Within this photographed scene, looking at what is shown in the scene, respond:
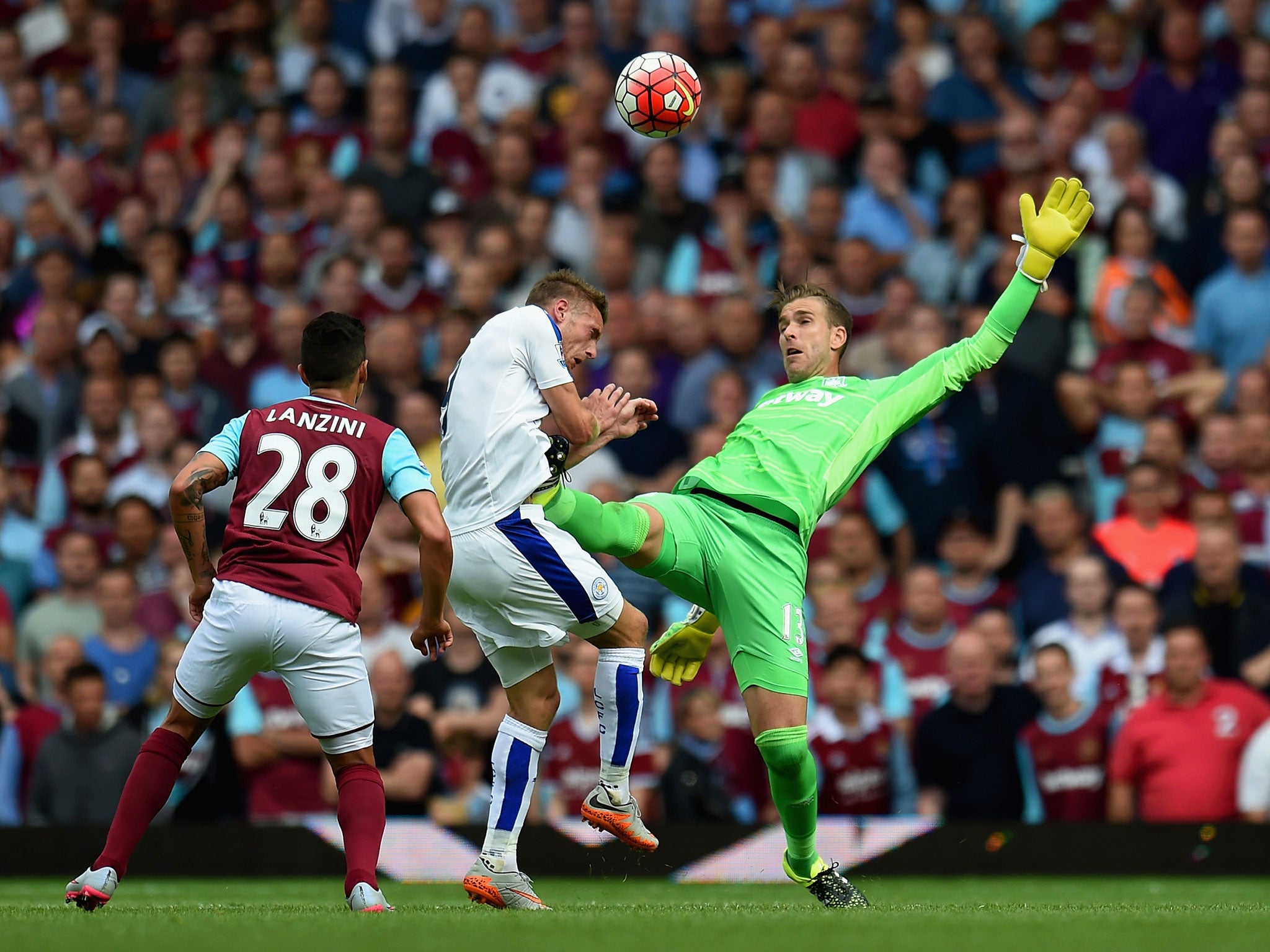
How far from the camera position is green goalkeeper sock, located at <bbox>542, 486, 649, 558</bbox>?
7.22m

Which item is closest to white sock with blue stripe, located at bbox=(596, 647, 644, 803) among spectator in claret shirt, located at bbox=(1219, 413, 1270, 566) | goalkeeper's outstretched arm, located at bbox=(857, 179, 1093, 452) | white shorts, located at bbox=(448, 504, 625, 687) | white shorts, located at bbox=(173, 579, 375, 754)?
white shorts, located at bbox=(448, 504, 625, 687)

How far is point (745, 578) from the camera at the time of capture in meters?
7.40

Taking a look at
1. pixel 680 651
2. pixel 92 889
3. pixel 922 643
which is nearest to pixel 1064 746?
pixel 922 643

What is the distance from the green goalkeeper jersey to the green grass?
5.65 ft

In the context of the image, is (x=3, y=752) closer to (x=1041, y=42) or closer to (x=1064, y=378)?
(x=1064, y=378)

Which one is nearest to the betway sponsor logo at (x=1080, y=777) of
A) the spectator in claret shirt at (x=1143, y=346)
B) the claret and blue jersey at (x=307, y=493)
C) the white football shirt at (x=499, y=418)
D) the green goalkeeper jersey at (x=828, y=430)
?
the spectator in claret shirt at (x=1143, y=346)

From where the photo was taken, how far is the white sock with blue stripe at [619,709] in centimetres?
748

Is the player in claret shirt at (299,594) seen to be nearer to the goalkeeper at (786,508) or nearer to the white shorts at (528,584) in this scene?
the white shorts at (528,584)

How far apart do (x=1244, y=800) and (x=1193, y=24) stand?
6.72 metres

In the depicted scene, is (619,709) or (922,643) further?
(922,643)

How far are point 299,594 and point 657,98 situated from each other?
3.58 m

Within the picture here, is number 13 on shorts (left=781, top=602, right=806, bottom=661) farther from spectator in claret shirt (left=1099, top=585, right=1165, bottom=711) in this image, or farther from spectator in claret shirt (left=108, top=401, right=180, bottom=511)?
spectator in claret shirt (left=108, top=401, right=180, bottom=511)

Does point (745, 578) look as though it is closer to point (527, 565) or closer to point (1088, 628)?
point (527, 565)

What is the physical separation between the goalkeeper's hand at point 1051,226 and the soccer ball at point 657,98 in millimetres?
1887
